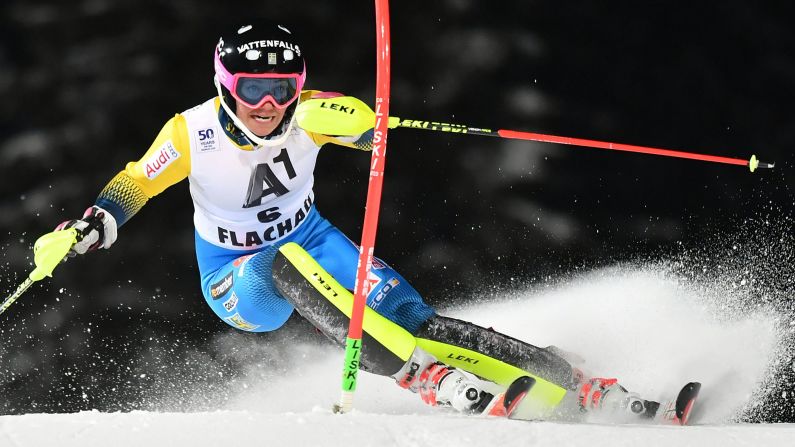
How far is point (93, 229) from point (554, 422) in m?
1.25

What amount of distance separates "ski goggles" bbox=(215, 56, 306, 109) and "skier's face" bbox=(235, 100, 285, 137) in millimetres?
32

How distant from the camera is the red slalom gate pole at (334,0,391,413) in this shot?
6.78 feet

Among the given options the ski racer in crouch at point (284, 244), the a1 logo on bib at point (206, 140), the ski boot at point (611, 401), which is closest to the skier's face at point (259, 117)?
the ski racer in crouch at point (284, 244)

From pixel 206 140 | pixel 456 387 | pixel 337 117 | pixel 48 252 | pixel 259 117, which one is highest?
pixel 337 117

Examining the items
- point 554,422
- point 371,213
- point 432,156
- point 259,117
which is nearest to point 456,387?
point 554,422

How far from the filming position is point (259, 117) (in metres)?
2.56

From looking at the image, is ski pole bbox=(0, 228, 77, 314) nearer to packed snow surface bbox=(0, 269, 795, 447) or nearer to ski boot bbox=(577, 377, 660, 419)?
packed snow surface bbox=(0, 269, 795, 447)

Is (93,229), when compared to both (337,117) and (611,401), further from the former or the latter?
(611,401)

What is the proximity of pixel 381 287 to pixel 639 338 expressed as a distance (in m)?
1.14

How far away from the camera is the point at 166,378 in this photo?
3.89 metres

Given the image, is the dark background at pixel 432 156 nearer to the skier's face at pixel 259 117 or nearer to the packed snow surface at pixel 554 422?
the packed snow surface at pixel 554 422

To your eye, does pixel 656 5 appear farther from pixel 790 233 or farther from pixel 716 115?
pixel 790 233

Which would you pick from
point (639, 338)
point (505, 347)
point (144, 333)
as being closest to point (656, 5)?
point (639, 338)

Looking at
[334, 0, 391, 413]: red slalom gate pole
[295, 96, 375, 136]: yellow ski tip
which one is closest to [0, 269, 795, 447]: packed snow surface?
[334, 0, 391, 413]: red slalom gate pole
